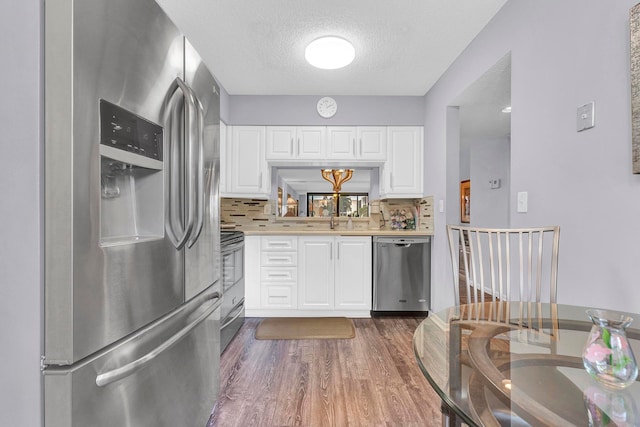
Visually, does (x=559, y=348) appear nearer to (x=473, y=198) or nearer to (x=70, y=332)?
(x=70, y=332)

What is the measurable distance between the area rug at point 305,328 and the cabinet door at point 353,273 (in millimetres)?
205

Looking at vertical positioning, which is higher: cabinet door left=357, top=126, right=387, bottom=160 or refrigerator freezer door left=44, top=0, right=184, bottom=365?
cabinet door left=357, top=126, right=387, bottom=160

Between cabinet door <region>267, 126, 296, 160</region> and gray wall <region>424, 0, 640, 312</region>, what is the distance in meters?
2.11

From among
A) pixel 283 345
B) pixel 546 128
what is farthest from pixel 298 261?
pixel 546 128

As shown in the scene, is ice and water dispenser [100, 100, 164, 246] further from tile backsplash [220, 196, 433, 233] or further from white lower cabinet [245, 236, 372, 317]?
tile backsplash [220, 196, 433, 233]

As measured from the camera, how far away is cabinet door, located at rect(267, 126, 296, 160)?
140 inches

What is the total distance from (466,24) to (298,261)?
8.19 ft

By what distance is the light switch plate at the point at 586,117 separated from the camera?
1.31m

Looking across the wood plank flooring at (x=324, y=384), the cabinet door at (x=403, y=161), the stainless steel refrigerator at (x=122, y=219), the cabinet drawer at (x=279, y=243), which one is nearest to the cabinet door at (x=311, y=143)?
the cabinet door at (x=403, y=161)

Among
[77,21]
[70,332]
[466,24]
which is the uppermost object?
[466,24]

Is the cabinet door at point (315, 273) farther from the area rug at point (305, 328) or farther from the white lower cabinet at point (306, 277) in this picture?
the area rug at point (305, 328)

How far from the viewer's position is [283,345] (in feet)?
8.41
